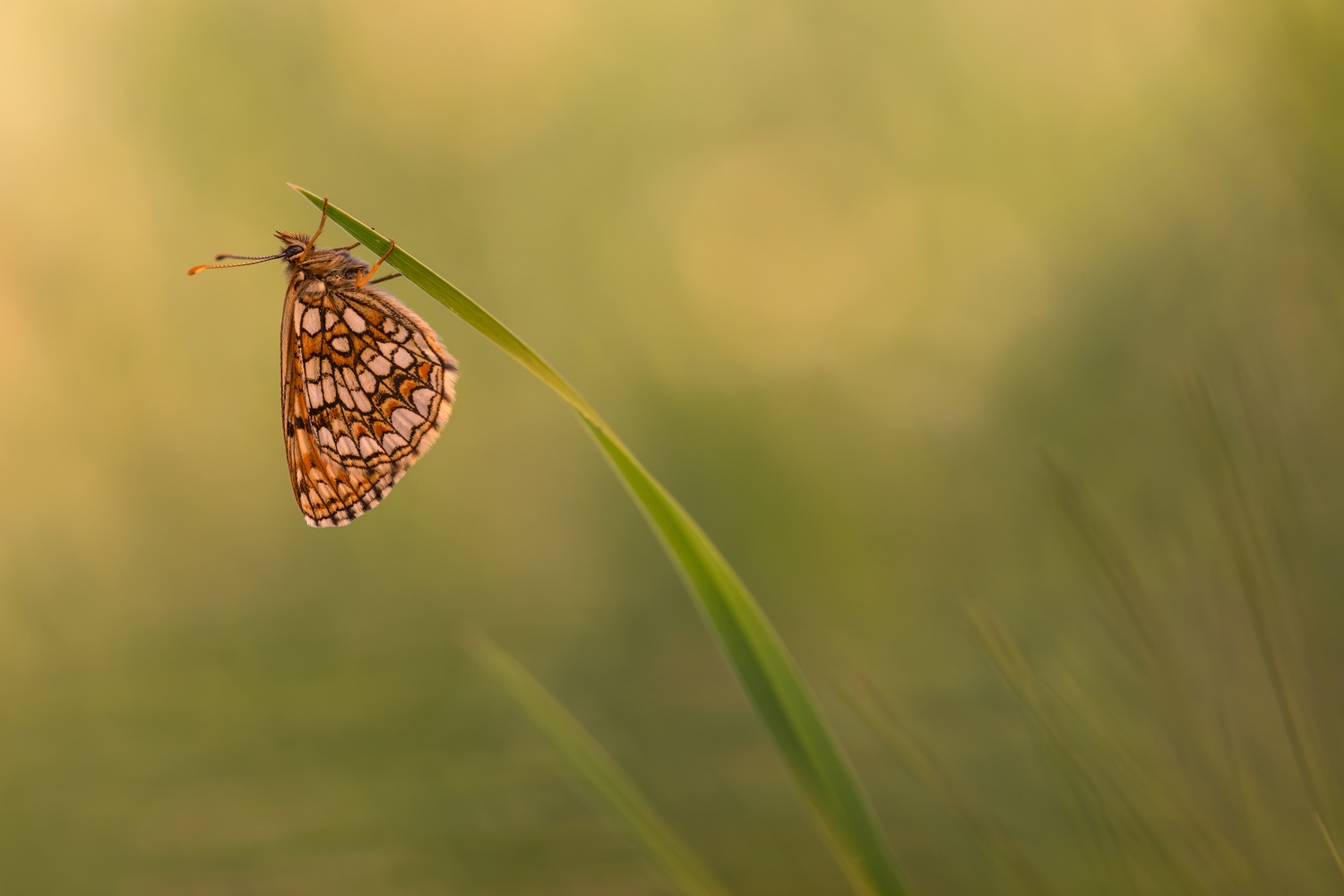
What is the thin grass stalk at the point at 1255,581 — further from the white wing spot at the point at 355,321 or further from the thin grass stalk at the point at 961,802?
the white wing spot at the point at 355,321

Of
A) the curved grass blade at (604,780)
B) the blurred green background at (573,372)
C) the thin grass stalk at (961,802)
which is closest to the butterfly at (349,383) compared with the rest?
the curved grass blade at (604,780)

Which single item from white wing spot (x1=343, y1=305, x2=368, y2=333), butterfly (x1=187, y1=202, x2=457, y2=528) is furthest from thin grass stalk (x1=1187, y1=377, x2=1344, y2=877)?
white wing spot (x1=343, y1=305, x2=368, y2=333)

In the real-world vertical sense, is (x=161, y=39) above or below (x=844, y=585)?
above

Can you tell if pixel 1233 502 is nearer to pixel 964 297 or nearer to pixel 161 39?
pixel 964 297

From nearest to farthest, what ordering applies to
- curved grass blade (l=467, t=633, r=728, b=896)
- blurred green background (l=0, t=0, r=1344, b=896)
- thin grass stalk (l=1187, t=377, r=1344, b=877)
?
thin grass stalk (l=1187, t=377, r=1344, b=877) → curved grass blade (l=467, t=633, r=728, b=896) → blurred green background (l=0, t=0, r=1344, b=896)

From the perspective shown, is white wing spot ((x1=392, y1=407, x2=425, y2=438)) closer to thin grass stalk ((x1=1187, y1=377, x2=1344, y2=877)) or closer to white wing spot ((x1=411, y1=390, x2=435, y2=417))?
white wing spot ((x1=411, y1=390, x2=435, y2=417))

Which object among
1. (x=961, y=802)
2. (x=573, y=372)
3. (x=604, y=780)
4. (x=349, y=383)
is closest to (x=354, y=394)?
(x=349, y=383)

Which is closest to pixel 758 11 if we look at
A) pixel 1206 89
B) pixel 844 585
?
pixel 1206 89

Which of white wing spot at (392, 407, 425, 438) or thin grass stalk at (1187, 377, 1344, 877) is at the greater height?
white wing spot at (392, 407, 425, 438)
